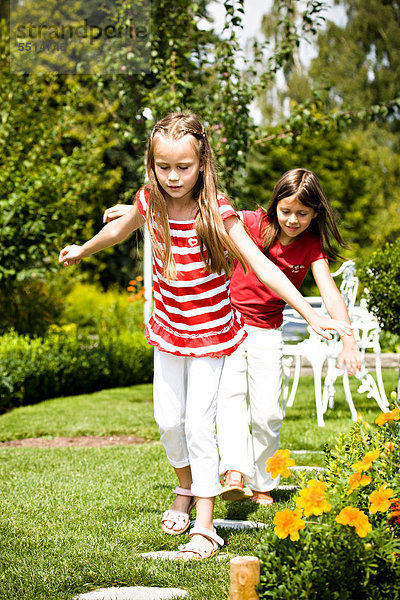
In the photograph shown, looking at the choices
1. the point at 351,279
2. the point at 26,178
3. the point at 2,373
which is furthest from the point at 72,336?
the point at 351,279

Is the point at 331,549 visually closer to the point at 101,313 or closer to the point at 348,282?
the point at 348,282

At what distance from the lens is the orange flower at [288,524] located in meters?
1.61

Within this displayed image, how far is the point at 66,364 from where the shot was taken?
7.15m

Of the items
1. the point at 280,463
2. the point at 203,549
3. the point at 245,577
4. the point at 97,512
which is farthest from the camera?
the point at 97,512

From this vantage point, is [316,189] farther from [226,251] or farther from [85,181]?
[85,181]

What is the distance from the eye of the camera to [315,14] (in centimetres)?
646

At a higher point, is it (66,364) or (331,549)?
(331,549)

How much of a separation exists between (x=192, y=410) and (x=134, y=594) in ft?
2.51

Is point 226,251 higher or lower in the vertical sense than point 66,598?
higher

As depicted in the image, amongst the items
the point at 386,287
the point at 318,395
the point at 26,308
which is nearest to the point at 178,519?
the point at 318,395

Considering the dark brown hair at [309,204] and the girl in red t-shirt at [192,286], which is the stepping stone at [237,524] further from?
the dark brown hair at [309,204]

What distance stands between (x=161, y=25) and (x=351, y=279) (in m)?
Result: 2.97

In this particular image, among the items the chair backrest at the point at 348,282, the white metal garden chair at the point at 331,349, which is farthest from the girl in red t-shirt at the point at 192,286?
the chair backrest at the point at 348,282

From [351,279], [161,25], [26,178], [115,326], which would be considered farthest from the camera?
[115,326]
